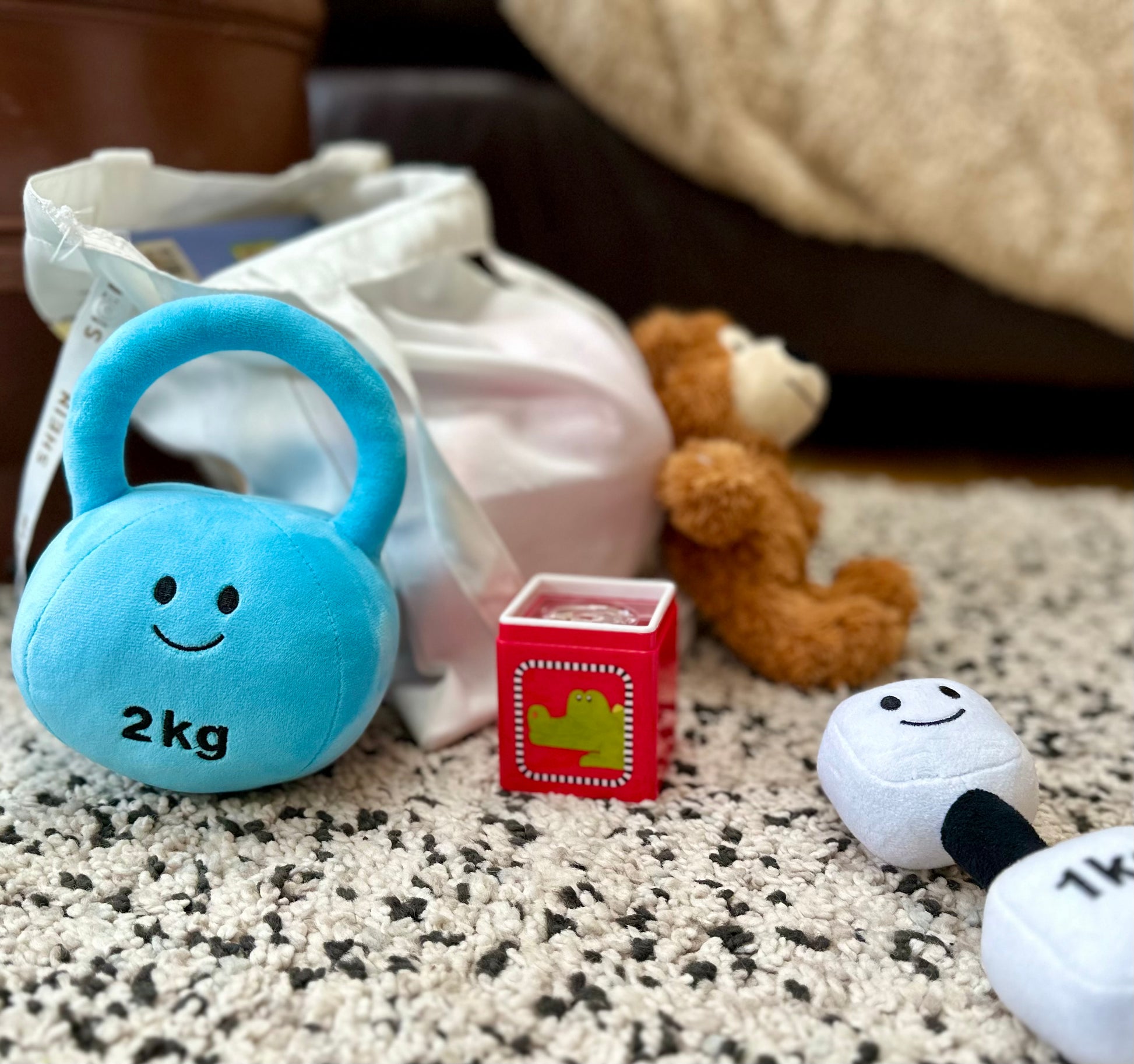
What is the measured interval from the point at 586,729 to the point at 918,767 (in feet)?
0.60

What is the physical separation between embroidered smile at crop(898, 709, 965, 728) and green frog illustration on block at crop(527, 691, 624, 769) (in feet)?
0.52

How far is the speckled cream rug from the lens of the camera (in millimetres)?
445

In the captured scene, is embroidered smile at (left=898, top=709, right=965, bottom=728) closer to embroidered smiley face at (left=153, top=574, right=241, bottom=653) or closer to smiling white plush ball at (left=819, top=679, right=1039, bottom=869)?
smiling white plush ball at (left=819, top=679, right=1039, bottom=869)

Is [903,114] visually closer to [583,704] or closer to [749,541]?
[749,541]

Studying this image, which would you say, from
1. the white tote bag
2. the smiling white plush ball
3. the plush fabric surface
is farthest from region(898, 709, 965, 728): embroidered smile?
the plush fabric surface

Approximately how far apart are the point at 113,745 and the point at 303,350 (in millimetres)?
232

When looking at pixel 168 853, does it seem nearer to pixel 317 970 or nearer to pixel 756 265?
pixel 317 970

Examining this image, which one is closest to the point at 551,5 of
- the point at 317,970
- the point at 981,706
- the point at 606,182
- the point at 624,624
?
the point at 606,182

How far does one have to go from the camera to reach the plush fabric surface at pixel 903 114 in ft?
3.31

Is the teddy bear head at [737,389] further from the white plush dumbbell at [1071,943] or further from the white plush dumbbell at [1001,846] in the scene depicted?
the white plush dumbbell at [1071,943]

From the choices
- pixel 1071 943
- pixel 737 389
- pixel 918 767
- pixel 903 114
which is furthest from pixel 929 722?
pixel 903 114

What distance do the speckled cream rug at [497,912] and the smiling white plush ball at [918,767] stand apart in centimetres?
3

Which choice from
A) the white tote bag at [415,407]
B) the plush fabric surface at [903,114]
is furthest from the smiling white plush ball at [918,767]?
the plush fabric surface at [903,114]

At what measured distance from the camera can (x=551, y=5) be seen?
1.10 metres
